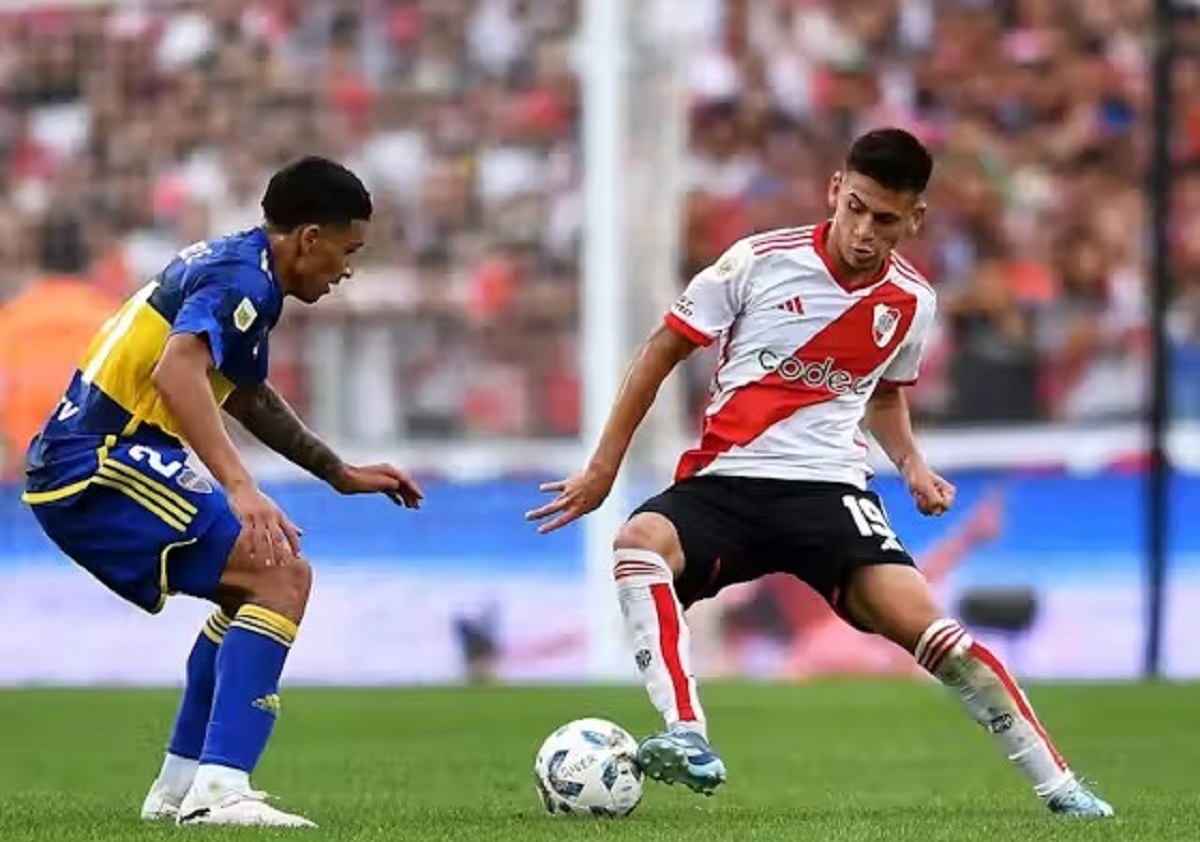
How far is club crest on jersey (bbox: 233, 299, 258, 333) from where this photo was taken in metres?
7.19

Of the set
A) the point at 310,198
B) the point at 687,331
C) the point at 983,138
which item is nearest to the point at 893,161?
the point at 687,331

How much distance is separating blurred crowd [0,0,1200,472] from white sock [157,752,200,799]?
11.5 meters

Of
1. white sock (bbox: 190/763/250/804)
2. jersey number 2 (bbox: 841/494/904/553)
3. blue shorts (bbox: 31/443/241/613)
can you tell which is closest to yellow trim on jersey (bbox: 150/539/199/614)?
blue shorts (bbox: 31/443/241/613)

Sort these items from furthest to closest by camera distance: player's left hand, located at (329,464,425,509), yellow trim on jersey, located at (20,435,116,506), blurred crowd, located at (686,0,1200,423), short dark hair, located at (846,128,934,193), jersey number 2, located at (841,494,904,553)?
1. blurred crowd, located at (686,0,1200,423)
2. player's left hand, located at (329,464,425,509)
3. jersey number 2, located at (841,494,904,553)
4. short dark hair, located at (846,128,934,193)
5. yellow trim on jersey, located at (20,435,116,506)

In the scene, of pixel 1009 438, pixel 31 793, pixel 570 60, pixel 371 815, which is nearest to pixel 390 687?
pixel 1009 438

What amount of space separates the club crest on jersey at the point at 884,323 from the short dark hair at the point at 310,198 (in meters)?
1.57

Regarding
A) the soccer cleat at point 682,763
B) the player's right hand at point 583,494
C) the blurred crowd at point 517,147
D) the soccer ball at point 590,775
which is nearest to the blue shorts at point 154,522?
the player's right hand at point 583,494

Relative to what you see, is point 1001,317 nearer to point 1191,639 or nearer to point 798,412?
point 1191,639

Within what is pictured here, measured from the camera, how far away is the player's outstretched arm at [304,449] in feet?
26.0

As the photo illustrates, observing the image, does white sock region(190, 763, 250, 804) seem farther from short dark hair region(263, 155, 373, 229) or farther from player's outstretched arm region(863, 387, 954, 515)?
player's outstretched arm region(863, 387, 954, 515)

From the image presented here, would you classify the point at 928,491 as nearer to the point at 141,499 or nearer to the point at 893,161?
the point at 893,161

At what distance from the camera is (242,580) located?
7328 mm

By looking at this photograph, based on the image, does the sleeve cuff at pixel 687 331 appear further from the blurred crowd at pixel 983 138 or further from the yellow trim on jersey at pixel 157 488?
the blurred crowd at pixel 983 138

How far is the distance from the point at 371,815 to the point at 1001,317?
482 inches
